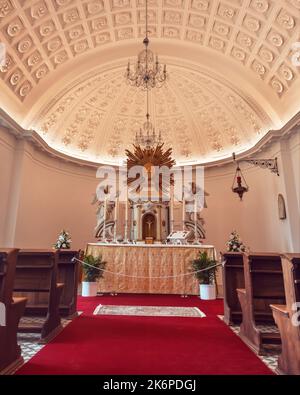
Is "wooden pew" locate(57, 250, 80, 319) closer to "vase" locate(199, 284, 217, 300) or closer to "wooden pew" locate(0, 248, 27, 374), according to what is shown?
"wooden pew" locate(0, 248, 27, 374)

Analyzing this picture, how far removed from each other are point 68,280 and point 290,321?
175 inches

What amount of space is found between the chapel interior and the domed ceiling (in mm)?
49

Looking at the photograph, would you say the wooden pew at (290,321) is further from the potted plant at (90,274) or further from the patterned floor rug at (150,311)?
the potted plant at (90,274)

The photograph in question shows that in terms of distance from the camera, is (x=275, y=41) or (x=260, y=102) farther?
(x=260, y=102)

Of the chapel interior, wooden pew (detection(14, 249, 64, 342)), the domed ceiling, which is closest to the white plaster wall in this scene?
the chapel interior

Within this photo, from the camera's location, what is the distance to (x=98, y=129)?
12.8 m

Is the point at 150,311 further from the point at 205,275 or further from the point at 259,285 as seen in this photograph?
the point at 259,285

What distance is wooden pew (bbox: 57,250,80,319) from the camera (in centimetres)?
532

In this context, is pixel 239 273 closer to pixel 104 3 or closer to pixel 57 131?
pixel 104 3

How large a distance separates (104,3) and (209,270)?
345 inches

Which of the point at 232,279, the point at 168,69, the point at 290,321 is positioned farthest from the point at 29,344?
the point at 168,69

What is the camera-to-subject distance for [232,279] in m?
5.36

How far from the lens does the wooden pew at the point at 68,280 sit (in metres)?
5.32
